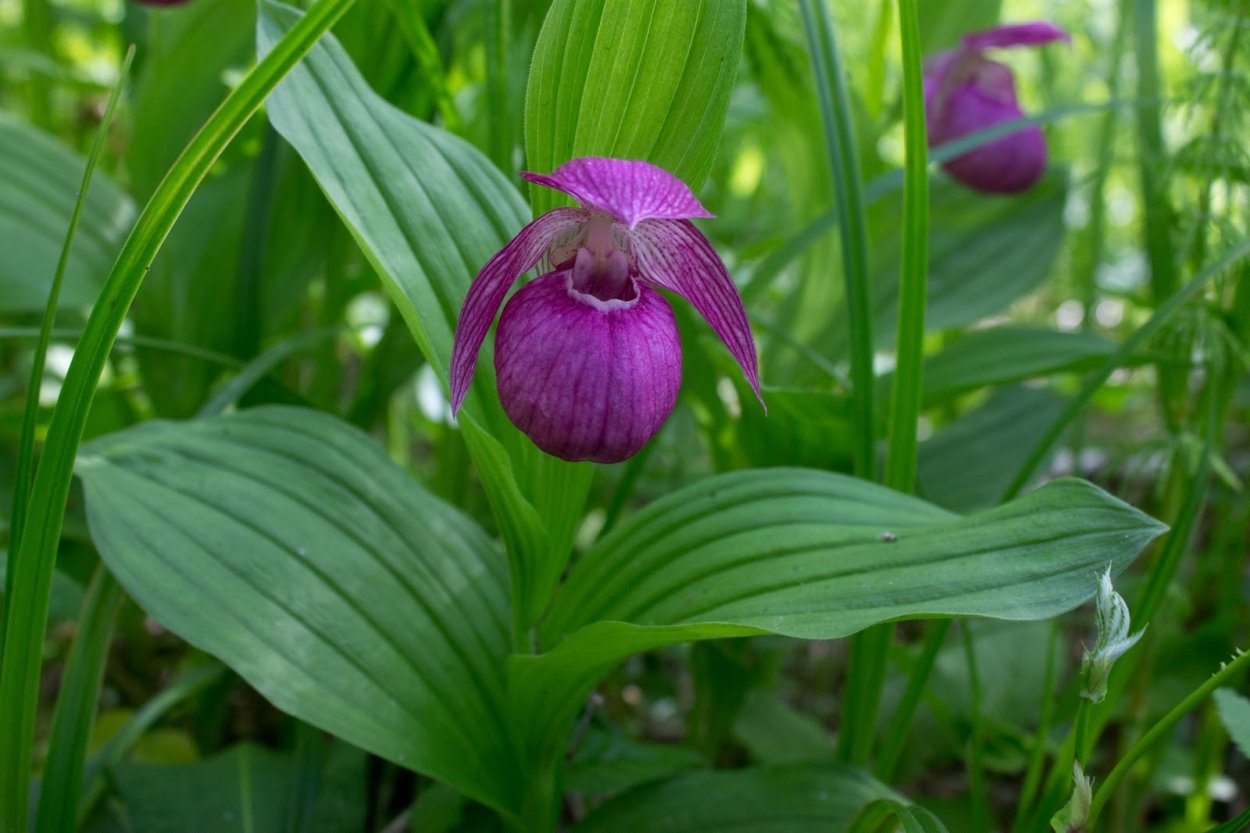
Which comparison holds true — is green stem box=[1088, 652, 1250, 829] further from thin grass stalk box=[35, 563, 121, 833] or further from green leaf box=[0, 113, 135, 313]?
green leaf box=[0, 113, 135, 313]

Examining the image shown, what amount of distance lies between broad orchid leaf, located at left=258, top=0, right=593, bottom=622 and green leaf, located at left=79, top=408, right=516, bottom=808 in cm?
11

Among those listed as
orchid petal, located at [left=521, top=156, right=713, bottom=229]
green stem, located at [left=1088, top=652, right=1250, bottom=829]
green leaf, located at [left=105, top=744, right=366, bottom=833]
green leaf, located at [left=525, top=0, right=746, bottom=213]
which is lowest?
green leaf, located at [left=105, top=744, right=366, bottom=833]

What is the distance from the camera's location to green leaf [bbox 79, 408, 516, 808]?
0.90 metres

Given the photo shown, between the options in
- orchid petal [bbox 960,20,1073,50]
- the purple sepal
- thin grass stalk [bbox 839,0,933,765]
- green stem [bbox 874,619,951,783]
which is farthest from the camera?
orchid petal [bbox 960,20,1073,50]

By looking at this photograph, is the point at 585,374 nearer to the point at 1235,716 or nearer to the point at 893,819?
the point at 893,819

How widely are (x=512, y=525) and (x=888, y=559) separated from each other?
348 mm

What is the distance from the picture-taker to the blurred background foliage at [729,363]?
1.21m

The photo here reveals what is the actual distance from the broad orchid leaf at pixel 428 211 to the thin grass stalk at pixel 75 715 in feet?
1.36

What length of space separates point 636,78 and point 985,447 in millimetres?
1015

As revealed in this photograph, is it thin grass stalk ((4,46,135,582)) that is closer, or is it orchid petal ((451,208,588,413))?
thin grass stalk ((4,46,135,582))

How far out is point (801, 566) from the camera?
865mm

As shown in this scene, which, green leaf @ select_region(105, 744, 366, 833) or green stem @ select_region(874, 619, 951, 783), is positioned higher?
green stem @ select_region(874, 619, 951, 783)

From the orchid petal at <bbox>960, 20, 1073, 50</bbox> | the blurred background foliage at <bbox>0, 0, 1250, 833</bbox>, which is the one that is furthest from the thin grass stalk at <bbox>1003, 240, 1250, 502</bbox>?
the orchid petal at <bbox>960, 20, 1073, 50</bbox>

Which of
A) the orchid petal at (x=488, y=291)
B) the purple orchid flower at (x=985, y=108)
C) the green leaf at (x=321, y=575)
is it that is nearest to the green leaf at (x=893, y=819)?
the green leaf at (x=321, y=575)
